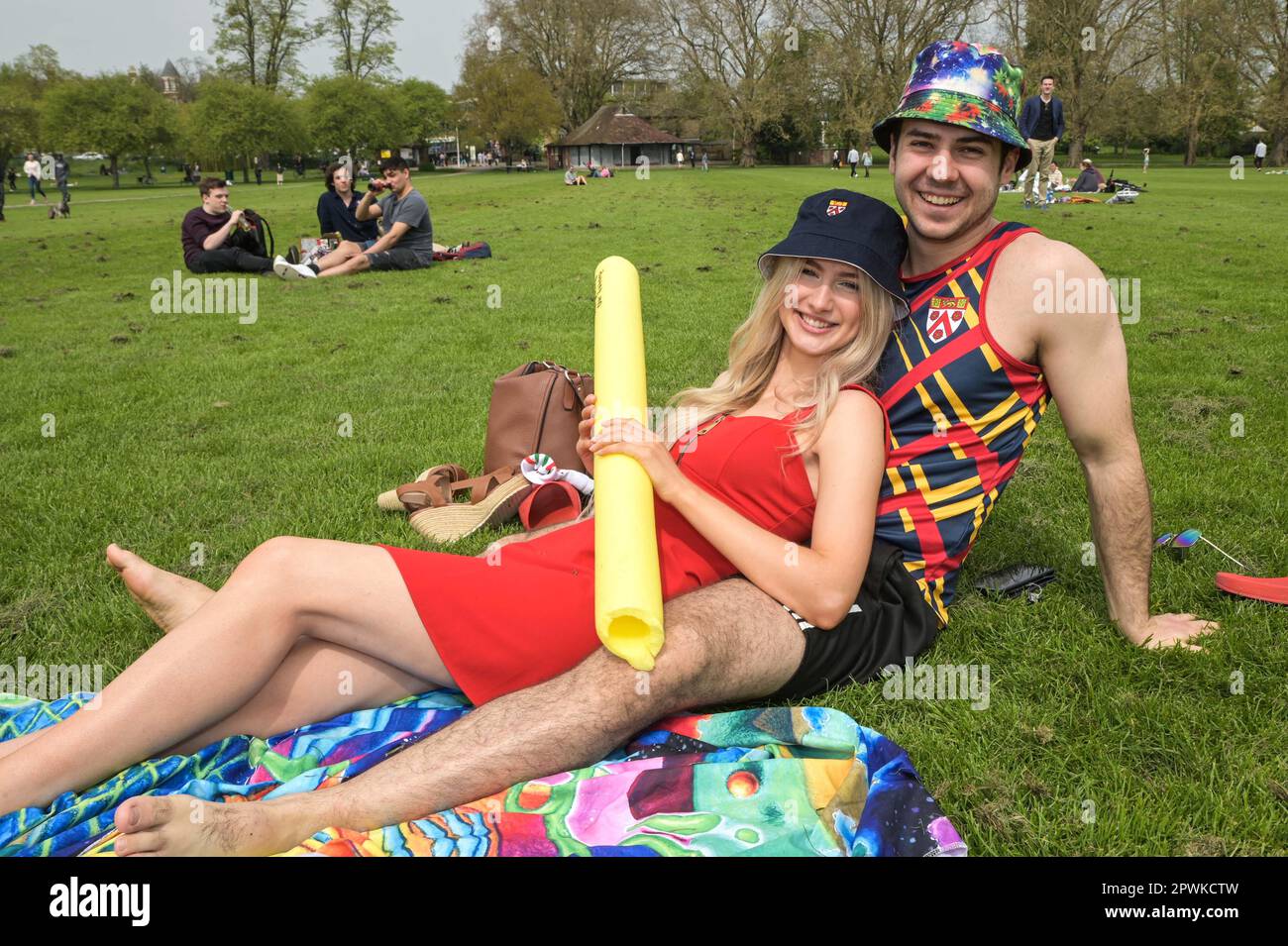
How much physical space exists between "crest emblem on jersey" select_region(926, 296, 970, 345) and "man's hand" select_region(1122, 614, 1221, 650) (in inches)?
57.5

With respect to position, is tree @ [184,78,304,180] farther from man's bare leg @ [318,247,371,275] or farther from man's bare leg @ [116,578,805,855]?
man's bare leg @ [116,578,805,855]

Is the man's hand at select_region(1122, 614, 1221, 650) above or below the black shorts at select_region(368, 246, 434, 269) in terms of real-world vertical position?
below

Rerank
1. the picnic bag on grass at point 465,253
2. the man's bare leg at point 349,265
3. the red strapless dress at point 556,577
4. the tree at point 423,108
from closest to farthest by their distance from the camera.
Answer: the red strapless dress at point 556,577, the man's bare leg at point 349,265, the picnic bag on grass at point 465,253, the tree at point 423,108

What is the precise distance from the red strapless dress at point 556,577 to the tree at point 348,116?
8482 centimetres

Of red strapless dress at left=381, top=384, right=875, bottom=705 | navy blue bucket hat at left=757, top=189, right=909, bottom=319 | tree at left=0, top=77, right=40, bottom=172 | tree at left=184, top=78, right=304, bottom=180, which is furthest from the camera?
tree at left=184, top=78, right=304, bottom=180

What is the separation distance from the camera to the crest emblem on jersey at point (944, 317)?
346cm

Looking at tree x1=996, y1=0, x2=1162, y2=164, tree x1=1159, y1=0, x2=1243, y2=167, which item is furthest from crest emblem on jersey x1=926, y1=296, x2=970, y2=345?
tree x1=1159, y1=0, x2=1243, y2=167

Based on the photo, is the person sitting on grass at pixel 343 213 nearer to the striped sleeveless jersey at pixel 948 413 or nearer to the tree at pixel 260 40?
the striped sleeveless jersey at pixel 948 413

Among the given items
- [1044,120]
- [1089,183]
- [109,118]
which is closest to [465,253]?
[1044,120]

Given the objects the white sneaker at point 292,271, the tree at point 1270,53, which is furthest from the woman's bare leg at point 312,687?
the tree at point 1270,53

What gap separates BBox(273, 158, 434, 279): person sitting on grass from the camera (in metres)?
14.9

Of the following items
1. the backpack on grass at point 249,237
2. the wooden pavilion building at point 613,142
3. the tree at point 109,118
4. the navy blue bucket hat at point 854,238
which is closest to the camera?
the navy blue bucket hat at point 854,238
